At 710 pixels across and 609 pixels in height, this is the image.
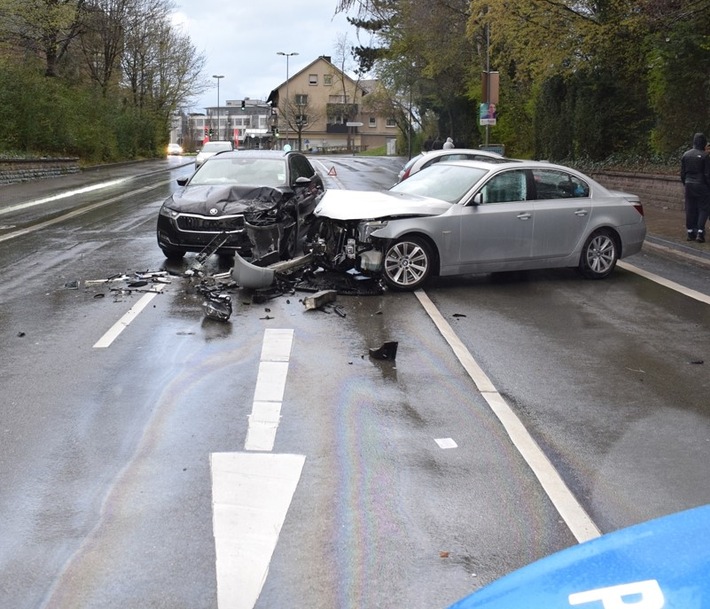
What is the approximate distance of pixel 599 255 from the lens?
1138 cm

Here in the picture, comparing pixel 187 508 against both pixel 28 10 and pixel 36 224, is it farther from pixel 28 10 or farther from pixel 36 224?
pixel 28 10

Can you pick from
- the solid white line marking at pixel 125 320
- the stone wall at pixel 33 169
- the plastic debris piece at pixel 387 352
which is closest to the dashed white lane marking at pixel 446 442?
the plastic debris piece at pixel 387 352

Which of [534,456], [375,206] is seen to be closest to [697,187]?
[375,206]

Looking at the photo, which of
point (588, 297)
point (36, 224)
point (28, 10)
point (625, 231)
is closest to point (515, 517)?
point (588, 297)

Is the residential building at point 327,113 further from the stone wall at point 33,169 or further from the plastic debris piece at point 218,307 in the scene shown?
the plastic debris piece at point 218,307

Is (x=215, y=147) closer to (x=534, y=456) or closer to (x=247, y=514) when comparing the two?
(x=534, y=456)

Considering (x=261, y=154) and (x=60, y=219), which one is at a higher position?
(x=261, y=154)

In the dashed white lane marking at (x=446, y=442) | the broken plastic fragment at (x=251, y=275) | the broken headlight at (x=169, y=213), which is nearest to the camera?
the dashed white lane marking at (x=446, y=442)

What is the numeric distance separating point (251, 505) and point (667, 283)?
847 cm

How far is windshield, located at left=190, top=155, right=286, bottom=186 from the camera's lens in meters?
13.1

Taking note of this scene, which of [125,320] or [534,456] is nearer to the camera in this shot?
[534,456]

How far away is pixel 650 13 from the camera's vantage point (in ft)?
66.3

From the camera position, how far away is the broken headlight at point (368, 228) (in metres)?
9.98

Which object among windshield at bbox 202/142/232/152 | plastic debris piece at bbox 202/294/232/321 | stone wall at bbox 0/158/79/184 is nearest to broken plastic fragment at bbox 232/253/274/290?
plastic debris piece at bbox 202/294/232/321
